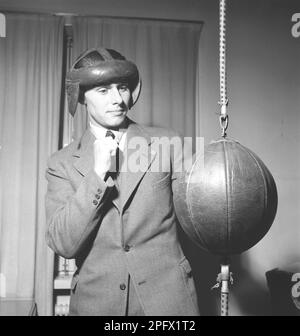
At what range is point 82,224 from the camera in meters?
1.51

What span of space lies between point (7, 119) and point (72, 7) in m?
0.88

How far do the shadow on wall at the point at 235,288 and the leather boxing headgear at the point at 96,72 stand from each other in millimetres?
1430

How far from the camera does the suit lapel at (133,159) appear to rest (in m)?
1.65

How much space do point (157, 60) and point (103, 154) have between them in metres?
1.50

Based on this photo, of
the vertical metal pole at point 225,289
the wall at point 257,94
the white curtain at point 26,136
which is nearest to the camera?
the vertical metal pole at point 225,289

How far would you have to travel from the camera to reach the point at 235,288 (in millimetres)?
2893

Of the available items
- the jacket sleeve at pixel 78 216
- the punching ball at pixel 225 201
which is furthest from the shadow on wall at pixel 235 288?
the punching ball at pixel 225 201

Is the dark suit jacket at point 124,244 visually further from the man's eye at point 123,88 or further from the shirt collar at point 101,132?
the man's eye at point 123,88

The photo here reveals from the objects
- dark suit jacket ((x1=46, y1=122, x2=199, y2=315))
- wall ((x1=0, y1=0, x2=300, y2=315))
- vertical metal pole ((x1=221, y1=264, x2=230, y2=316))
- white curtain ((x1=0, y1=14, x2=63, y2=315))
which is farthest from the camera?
wall ((x1=0, y1=0, x2=300, y2=315))

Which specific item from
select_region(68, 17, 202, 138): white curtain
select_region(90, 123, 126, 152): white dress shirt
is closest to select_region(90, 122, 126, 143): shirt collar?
select_region(90, 123, 126, 152): white dress shirt

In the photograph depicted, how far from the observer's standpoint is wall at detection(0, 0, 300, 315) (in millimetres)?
2910

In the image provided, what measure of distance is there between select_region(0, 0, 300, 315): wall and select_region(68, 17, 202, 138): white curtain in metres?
0.13

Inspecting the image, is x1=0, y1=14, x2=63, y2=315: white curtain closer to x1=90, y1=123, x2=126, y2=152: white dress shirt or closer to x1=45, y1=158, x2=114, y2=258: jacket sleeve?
x1=90, y1=123, x2=126, y2=152: white dress shirt
